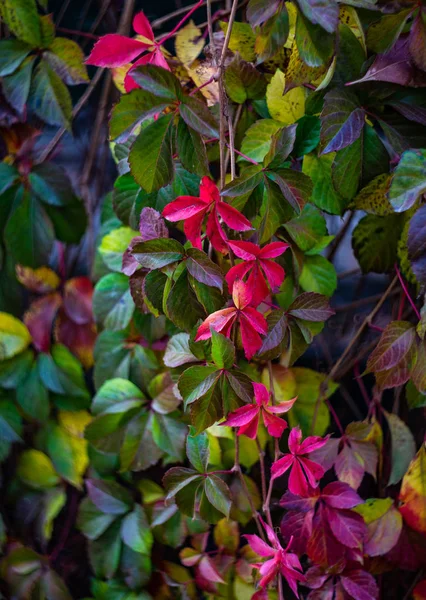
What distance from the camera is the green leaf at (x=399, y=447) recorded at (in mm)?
868

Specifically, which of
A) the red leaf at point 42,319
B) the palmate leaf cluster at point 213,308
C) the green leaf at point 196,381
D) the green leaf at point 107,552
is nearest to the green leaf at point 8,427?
the palmate leaf cluster at point 213,308

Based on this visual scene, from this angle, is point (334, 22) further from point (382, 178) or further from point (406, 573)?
point (406, 573)

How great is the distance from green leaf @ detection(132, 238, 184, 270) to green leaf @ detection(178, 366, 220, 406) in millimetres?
112

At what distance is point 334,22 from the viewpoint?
628mm

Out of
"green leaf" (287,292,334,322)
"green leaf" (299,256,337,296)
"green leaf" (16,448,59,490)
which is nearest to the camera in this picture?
"green leaf" (287,292,334,322)

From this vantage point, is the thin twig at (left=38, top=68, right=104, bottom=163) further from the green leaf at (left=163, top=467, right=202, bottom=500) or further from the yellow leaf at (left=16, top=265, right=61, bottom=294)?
the green leaf at (left=163, top=467, right=202, bottom=500)

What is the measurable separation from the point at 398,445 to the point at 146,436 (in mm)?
367

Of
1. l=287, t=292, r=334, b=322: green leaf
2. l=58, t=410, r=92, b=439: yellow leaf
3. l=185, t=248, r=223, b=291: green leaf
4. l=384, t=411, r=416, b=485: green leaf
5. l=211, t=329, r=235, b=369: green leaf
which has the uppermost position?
l=185, t=248, r=223, b=291: green leaf

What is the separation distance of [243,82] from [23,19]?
367 millimetres

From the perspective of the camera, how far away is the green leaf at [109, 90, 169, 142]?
63cm

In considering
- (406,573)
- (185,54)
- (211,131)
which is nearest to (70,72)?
(185,54)

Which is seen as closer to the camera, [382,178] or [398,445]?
[382,178]

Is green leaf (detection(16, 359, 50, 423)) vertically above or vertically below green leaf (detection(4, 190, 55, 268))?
below

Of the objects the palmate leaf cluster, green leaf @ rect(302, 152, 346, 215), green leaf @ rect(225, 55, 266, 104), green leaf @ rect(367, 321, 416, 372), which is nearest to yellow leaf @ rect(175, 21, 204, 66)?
the palmate leaf cluster
